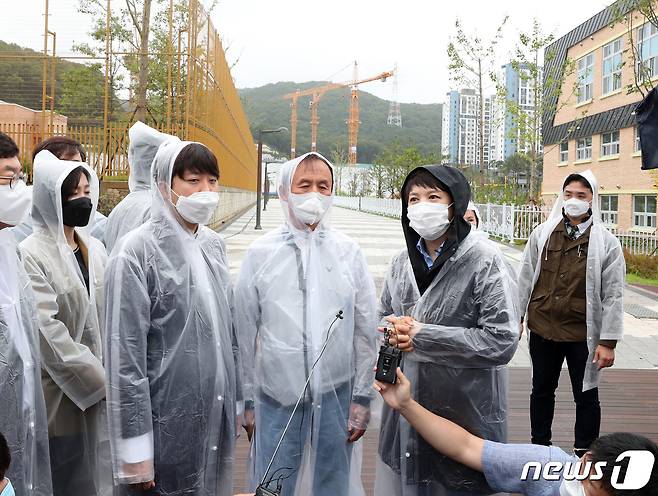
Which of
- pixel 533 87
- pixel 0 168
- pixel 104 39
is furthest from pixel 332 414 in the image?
pixel 533 87

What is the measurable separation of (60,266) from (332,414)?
1.22 m

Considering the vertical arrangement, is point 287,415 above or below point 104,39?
below

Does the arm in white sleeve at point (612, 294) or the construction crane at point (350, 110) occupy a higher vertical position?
the construction crane at point (350, 110)

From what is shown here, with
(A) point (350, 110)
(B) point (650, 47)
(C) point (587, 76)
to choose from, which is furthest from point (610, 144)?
(A) point (350, 110)

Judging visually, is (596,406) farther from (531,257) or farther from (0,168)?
(0,168)

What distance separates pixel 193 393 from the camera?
2.34m

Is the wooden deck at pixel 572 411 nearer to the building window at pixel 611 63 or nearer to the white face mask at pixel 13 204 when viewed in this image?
the white face mask at pixel 13 204

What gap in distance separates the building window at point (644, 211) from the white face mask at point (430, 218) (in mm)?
22257

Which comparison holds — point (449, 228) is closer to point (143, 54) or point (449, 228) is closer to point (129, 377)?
point (129, 377)

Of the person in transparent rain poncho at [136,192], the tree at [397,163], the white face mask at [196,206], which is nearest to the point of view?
the white face mask at [196,206]

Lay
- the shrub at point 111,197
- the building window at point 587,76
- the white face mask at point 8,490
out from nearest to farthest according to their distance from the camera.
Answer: the white face mask at point 8,490 → the shrub at point 111,197 → the building window at point 587,76

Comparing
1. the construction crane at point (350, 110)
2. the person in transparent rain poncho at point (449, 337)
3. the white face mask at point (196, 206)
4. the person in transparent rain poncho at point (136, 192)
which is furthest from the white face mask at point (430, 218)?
the construction crane at point (350, 110)

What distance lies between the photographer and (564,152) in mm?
30406

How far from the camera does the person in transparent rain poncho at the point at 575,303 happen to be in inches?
147
